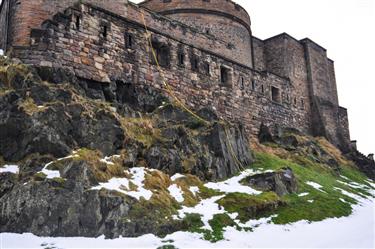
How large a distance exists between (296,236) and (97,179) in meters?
5.89

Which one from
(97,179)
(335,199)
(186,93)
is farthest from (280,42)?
(97,179)

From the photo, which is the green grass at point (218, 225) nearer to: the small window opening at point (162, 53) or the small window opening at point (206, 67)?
the small window opening at point (162, 53)

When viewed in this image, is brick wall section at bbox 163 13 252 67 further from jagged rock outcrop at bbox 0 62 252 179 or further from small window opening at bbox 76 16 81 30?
small window opening at bbox 76 16 81 30

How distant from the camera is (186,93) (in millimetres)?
20328

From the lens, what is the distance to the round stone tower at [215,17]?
25734mm

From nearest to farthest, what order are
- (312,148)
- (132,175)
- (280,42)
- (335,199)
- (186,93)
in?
(132,175), (335,199), (186,93), (312,148), (280,42)

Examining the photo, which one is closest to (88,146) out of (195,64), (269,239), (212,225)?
(212,225)

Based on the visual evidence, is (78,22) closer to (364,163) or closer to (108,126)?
(108,126)

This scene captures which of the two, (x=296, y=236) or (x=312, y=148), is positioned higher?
(x=312, y=148)

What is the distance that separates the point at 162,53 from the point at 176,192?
7.88 meters

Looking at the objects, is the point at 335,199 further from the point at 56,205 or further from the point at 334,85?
the point at 334,85

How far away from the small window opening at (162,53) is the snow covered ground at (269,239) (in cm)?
870

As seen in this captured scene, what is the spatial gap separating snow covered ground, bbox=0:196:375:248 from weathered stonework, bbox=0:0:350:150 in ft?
23.1

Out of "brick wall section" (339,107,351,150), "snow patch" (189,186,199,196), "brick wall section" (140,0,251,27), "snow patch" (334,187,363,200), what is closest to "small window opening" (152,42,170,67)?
"brick wall section" (140,0,251,27)
